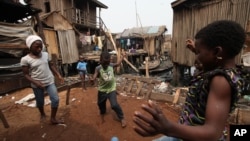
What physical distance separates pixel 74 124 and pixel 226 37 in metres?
3.60

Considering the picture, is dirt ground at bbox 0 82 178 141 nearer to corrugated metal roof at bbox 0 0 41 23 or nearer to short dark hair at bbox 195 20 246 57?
short dark hair at bbox 195 20 246 57

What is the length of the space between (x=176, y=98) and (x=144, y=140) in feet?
7.93

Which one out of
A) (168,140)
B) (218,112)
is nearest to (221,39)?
(218,112)

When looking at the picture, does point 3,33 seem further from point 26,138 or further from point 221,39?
point 221,39

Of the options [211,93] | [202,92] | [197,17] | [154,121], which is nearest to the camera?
[154,121]

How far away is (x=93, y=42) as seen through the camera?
17.2 meters

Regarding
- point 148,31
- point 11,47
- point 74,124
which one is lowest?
point 74,124

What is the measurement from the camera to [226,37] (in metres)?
0.99

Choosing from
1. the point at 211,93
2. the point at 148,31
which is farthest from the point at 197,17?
the point at 148,31

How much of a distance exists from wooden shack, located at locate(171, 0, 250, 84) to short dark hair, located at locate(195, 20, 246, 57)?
742cm

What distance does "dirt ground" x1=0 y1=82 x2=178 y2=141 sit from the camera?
3477 mm

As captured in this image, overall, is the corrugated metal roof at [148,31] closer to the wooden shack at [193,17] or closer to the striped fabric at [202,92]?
the wooden shack at [193,17]

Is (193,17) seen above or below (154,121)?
above

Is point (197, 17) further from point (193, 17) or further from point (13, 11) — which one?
point (13, 11)
